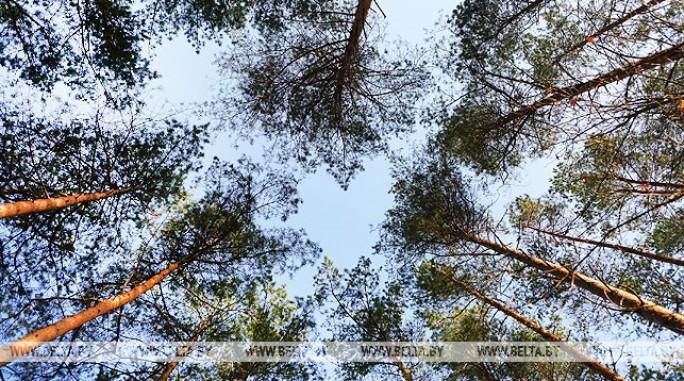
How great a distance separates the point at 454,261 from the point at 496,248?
0.97 m

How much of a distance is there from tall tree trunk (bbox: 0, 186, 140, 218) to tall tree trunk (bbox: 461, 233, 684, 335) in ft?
17.3

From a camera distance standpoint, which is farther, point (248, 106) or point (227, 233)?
point (248, 106)

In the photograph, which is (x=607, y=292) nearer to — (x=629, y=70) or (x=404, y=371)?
(x=629, y=70)

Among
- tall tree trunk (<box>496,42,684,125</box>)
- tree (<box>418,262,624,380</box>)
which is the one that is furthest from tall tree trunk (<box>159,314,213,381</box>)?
tall tree trunk (<box>496,42,684,125</box>)

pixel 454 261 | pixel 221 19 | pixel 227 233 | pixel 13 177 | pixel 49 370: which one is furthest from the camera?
pixel 454 261

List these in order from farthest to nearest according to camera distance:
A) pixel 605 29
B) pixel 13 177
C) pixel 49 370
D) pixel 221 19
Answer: pixel 221 19 < pixel 49 370 < pixel 13 177 < pixel 605 29

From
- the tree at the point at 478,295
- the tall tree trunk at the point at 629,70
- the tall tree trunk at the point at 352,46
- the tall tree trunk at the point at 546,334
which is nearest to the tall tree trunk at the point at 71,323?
the tall tree trunk at the point at 352,46

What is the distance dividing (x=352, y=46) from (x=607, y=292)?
534 centimetres

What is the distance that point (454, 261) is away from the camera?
9086 mm

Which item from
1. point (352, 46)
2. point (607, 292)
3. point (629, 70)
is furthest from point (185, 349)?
point (629, 70)

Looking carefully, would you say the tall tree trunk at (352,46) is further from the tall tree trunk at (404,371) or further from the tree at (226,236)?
the tall tree trunk at (404,371)

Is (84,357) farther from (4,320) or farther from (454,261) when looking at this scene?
(454,261)

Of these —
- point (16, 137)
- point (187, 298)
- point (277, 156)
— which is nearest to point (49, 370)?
point (187, 298)

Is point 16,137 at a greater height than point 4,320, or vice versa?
point 16,137
